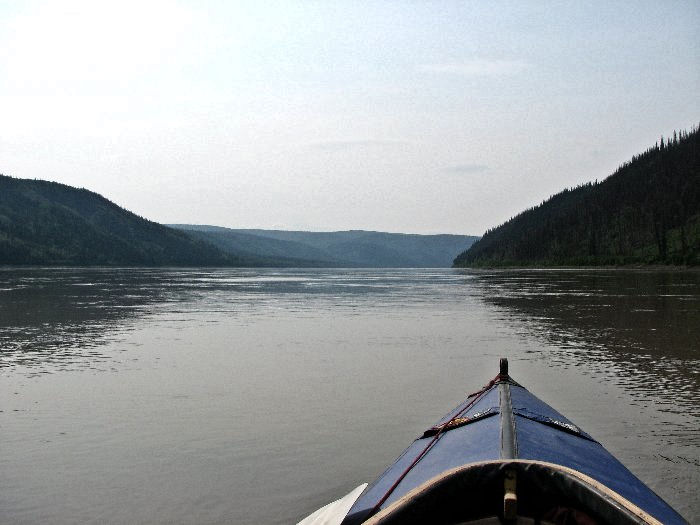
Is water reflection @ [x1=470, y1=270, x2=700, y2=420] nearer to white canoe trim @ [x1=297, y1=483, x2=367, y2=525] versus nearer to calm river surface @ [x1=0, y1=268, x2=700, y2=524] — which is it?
calm river surface @ [x1=0, y1=268, x2=700, y2=524]

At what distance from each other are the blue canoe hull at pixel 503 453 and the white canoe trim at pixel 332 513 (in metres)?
1.03

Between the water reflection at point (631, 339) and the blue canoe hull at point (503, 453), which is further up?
the blue canoe hull at point (503, 453)

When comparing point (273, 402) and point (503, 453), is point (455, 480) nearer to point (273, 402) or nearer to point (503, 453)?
point (503, 453)

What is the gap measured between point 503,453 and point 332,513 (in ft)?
9.88

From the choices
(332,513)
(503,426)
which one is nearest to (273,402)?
(332,513)

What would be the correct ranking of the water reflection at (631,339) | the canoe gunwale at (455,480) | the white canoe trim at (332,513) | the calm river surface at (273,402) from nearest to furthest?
the canoe gunwale at (455,480)
the white canoe trim at (332,513)
the calm river surface at (273,402)
the water reflection at (631,339)

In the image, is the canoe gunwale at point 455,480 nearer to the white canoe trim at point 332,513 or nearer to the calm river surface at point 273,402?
the white canoe trim at point 332,513

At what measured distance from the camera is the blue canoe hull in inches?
231

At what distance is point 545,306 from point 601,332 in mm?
14874

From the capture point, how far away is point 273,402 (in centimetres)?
1449

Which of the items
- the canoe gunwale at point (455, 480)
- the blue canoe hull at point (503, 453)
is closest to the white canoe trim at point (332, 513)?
the blue canoe hull at point (503, 453)

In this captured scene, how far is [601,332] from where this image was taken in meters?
26.4

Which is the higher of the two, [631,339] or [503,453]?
[503,453]

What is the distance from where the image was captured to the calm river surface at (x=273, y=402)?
9047 millimetres
